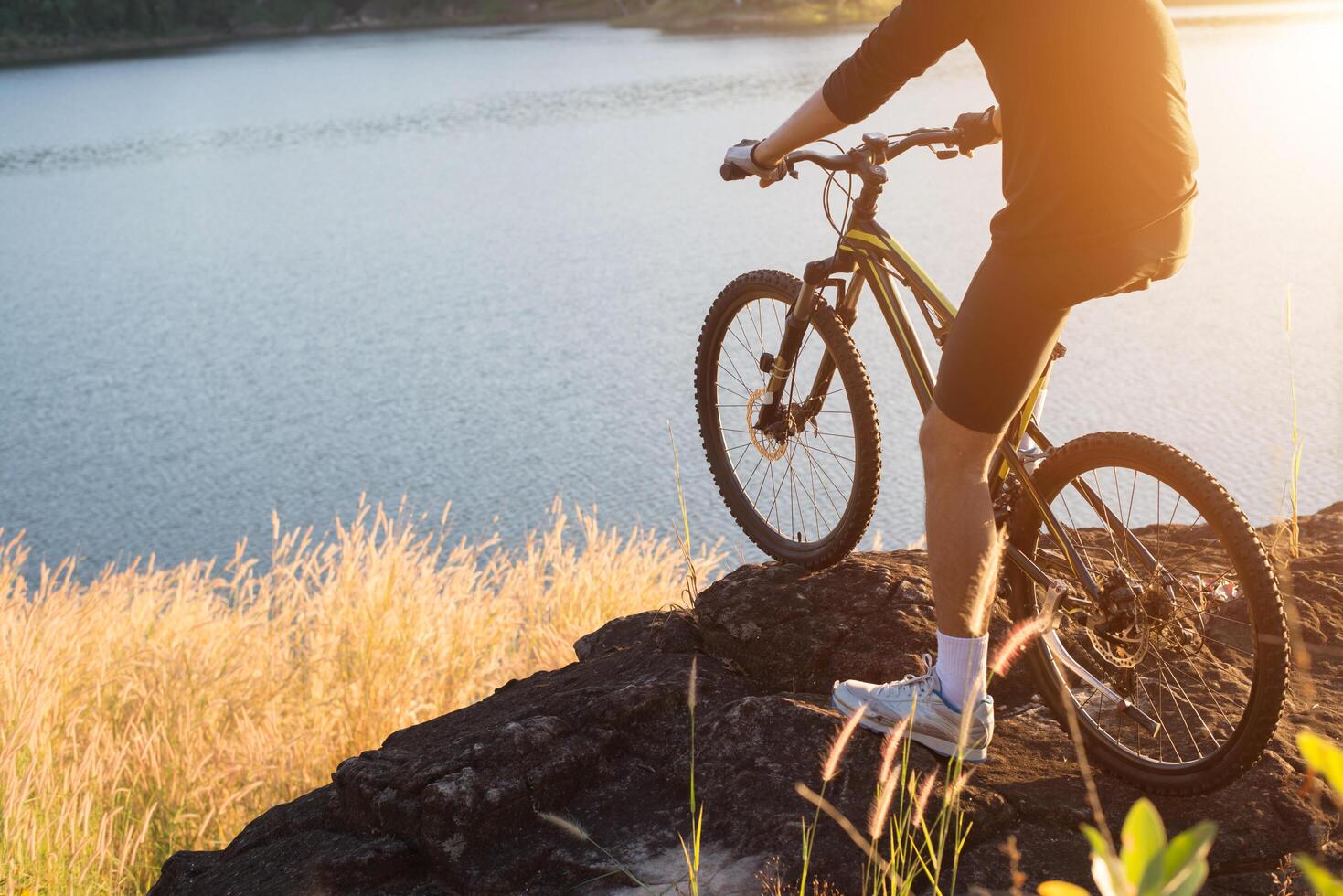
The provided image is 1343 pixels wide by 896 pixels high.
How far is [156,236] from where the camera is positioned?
2434cm

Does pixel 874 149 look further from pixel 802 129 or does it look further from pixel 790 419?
pixel 790 419

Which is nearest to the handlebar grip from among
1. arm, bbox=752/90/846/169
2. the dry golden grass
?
arm, bbox=752/90/846/169

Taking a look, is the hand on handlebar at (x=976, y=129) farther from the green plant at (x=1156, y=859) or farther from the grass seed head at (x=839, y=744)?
the green plant at (x=1156, y=859)

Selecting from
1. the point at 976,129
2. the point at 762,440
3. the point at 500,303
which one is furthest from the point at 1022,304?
the point at 500,303

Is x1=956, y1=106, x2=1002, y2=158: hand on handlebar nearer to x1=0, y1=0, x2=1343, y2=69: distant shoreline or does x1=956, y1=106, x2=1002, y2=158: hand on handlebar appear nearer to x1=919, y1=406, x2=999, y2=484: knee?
x1=919, y1=406, x2=999, y2=484: knee

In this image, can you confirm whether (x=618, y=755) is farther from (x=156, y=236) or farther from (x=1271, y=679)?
(x=156, y=236)

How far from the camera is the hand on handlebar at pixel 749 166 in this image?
3.60 m

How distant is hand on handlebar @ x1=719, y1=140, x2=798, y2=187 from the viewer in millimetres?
3598

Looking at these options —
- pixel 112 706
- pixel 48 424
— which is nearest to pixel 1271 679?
pixel 112 706

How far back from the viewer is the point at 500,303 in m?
18.9

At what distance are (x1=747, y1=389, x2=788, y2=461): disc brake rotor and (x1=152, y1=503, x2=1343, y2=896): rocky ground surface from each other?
470 millimetres

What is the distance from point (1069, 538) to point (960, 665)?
0.42 m

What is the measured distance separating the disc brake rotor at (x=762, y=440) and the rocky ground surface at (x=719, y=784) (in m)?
0.47

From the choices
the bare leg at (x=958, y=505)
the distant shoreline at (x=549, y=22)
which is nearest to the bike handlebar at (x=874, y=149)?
the bare leg at (x=958, y=505)
